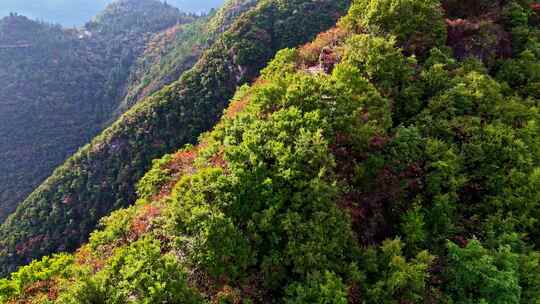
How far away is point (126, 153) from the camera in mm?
60625

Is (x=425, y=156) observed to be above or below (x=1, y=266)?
above

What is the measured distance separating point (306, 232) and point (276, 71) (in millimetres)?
11896

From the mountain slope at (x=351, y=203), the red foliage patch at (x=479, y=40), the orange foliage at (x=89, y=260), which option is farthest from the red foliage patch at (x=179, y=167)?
the red foliage patch at (x=479, y=40)

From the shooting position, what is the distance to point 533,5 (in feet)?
77.9

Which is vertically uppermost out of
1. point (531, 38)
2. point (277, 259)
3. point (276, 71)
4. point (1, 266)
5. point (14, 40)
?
point (14, 40)

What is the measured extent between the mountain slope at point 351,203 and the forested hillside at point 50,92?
311ft

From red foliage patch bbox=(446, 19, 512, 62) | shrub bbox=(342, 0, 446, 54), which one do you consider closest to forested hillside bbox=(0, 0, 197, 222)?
shrub bbox=(342, 0, 446, 54)

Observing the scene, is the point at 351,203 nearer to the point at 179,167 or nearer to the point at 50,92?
the point at 179,167

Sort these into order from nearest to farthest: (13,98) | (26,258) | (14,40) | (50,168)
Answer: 1. (26,258)
2. (50,168)
3. (13,98)
4. (14,40)

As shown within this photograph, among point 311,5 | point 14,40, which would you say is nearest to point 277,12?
point 311,5

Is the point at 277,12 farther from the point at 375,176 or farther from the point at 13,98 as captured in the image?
the point at 13,98

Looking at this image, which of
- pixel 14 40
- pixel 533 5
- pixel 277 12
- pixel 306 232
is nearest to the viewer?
pixel 306 232

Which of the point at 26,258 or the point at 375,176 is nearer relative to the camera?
the point at 375,176

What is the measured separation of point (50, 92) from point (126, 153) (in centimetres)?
9124
